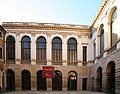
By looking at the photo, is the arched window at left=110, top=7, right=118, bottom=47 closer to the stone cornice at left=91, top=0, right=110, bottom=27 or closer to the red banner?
the stone cornice at left=91, top=0, right=110, bottom=27

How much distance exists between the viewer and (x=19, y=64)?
3766cm

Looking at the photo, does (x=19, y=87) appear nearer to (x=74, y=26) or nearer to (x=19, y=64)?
(x=19, y=64)

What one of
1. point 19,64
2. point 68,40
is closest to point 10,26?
point 19,64

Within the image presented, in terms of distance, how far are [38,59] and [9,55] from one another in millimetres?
4455

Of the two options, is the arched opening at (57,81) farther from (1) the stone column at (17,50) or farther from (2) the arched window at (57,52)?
(1) the stone column at (17,50)

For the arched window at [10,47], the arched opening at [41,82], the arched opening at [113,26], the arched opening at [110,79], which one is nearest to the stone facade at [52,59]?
the arched opening at [41,82]

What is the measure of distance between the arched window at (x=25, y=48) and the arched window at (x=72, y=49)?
6.16m

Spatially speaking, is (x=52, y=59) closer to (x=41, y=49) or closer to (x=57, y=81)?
(x=41, y=49)

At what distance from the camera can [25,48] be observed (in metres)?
38.2

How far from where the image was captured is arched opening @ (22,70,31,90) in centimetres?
3806

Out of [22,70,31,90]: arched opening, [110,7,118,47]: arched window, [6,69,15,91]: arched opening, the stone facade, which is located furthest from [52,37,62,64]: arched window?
[110,7,118,47]: arched window

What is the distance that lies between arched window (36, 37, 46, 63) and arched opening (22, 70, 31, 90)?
2760 millimetres

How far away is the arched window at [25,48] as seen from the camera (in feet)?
125

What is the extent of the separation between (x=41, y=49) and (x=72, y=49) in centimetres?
480
